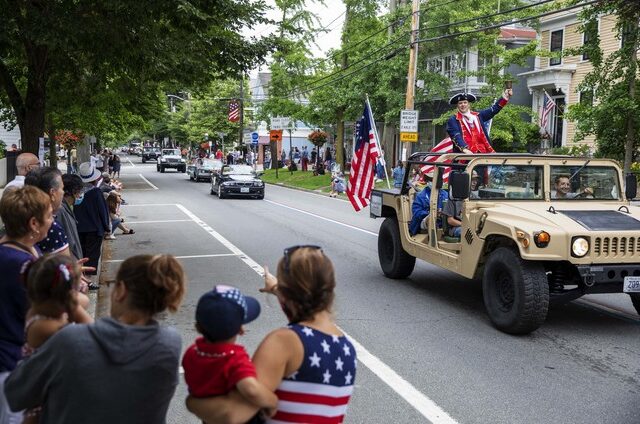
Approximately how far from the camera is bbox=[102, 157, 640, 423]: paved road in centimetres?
520

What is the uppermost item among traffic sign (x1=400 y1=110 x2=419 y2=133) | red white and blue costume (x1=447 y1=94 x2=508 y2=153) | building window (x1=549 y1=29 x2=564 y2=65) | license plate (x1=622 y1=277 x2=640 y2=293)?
building window (x1=549 y1=29 x2=564 y2=65)

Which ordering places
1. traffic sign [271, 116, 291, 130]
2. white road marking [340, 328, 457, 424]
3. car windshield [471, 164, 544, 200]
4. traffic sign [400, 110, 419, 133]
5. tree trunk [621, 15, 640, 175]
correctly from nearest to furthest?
white road marking [340, 328, 457, 424]
car windshield [471, 164, 544, 200]
tree trunk [621, 15, 640, 175]
traffic sign [400, 110, 419, 133]
traffic sign [271, 116, 291, 130]

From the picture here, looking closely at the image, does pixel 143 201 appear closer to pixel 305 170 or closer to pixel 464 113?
pixel 464 113

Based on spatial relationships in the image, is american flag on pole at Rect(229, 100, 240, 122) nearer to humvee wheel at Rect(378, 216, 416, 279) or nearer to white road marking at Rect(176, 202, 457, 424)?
humvee wheel at Rect(378, 216, 416, 279)

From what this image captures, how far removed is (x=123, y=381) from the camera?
2.46 m

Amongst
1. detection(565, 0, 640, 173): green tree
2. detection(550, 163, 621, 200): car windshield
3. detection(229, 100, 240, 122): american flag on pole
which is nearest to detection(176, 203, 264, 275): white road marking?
detection(550, 163, 621, 200): car windshield

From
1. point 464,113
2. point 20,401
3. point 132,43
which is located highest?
point 132,43

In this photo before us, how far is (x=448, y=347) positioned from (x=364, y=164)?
17.0ft

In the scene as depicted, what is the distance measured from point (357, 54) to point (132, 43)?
26895mm

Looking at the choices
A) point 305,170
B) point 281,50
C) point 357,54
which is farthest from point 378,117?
point 281,50

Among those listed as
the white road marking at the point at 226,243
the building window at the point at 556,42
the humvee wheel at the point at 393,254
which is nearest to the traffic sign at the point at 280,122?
the building window at the point at 556,42

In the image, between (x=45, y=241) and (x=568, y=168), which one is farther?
(x=568, y=168)

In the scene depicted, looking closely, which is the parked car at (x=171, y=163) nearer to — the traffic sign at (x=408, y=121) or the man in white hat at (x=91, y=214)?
the traffic sign at (x=408, y=121)

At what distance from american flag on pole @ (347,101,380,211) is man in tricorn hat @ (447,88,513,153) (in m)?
1.96
